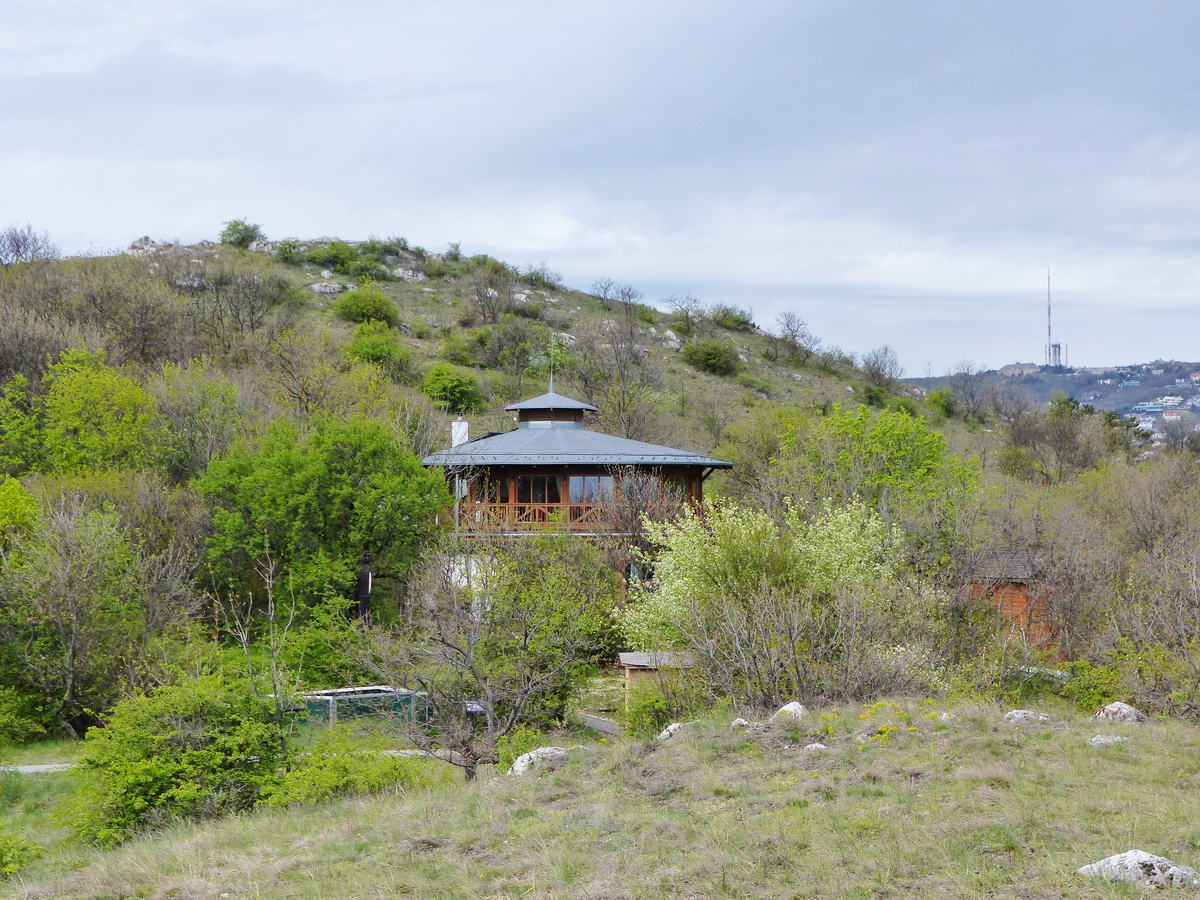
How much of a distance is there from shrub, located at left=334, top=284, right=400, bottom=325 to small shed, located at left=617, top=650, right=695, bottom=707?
53921mm

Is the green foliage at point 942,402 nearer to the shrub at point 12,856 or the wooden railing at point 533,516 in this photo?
the wooden railing at point 533,516

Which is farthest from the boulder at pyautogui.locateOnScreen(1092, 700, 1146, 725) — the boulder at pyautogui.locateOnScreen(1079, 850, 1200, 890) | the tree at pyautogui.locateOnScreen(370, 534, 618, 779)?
the tree at pyautogui.locateOnScreen(370, 534, 618, 779)

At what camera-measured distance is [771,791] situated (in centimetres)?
1126

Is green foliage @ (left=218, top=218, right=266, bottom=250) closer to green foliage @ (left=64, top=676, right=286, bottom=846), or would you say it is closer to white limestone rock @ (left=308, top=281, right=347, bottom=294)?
white limestone rock @ (left=308, top=281, right=347, bottom=294)

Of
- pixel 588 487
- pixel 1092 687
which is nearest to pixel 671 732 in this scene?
pixel 1092 687

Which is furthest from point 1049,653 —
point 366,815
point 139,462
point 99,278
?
point 99,278

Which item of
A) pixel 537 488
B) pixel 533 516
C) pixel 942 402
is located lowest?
pixel 533 516

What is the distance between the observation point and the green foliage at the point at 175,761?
13.9 meters

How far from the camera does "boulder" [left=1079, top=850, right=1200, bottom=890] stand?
7.54 metres

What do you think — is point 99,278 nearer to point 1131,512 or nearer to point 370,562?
point 370,562

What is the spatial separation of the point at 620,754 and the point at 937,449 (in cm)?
2622

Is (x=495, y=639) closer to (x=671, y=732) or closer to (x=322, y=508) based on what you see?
(x=671, y=732)

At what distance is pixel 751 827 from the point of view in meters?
9.89

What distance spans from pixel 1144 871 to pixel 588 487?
27491 millimetres
